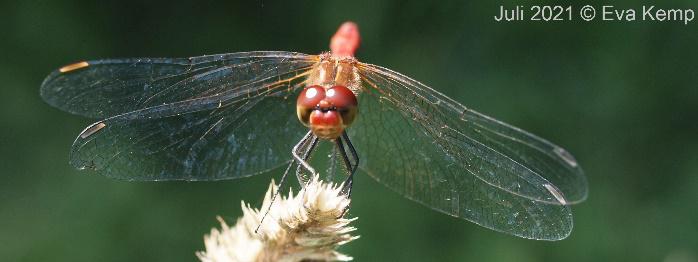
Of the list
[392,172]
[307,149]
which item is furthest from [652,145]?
[307,149]

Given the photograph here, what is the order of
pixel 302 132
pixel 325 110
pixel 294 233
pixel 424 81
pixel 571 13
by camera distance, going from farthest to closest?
1. pixel 571 13
2. pixel 424 81
3. pixel 302 132
4. pixel 325 110
5. pixel 294 233

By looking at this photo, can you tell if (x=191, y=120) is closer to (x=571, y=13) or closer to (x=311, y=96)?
(x=311, y=96)

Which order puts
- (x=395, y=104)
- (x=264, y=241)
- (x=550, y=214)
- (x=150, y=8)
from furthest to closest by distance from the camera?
(x=150, y=8)
(x=395, y=104)
(x=550, y=214)
(x=264, y=241)

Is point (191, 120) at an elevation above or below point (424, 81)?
below

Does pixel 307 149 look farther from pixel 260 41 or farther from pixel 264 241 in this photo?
pixel 260 41

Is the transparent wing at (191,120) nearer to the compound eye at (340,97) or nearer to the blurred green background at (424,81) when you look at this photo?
the compound eye at (340,97)

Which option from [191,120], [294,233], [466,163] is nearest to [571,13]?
[466,163]

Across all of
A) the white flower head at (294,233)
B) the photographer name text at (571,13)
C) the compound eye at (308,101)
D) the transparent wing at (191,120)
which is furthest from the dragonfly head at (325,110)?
the photographer name text at (571,13)
